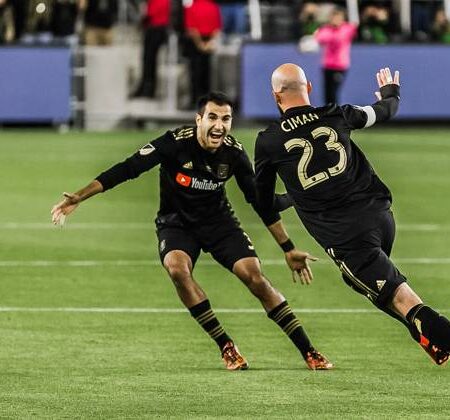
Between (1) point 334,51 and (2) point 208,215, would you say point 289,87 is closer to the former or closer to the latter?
(2) point 208,215

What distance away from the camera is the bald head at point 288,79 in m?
9.80

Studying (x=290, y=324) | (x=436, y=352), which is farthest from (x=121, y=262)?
(x=436, y=352)

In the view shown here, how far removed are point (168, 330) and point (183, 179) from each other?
185 cm

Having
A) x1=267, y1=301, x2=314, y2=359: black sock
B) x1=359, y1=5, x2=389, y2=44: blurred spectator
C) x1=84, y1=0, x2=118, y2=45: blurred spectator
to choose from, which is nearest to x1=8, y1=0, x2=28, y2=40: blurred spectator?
x1=84, y1=0, x2=118, y2=45: blurred spectator

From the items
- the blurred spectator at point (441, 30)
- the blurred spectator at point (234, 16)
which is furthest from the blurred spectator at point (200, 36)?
the blurred spectator at point (441, 30)

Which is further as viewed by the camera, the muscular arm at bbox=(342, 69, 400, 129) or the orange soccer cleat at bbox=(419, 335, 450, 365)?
the muscular arm at bbox=(342, 69, 400, 129)

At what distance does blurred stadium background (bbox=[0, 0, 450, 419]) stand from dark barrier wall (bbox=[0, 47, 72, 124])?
0.04m

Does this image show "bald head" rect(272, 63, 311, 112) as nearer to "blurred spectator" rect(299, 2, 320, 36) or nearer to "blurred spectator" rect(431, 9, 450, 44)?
"blurred spectator" rect(299, 2, 320, 36)

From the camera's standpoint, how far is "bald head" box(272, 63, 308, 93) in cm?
980

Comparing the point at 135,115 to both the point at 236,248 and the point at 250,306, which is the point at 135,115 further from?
the point at 236,248

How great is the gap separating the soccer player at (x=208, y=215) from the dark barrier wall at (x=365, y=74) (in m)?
22.6

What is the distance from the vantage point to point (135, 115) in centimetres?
3459

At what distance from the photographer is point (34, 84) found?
3325 centimetres

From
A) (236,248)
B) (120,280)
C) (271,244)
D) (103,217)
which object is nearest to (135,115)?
(103,217)
